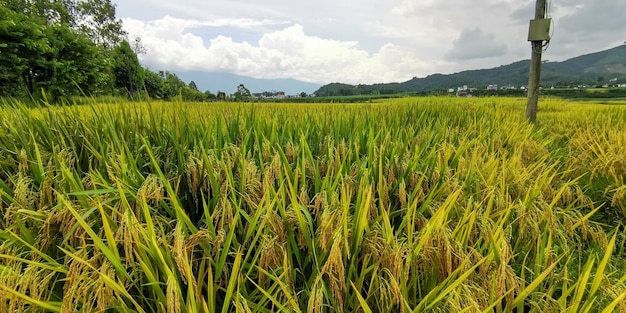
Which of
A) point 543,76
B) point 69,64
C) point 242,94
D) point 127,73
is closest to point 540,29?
point 242,94

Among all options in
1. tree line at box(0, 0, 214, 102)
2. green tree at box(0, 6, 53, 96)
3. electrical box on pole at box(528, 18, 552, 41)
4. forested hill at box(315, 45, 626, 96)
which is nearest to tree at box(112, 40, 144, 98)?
tree line at box(0, 0, 214, 102)

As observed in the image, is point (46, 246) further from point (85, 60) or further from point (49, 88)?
point (85, 60)

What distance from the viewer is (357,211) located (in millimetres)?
1402

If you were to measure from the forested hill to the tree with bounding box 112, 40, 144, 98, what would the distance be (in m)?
20.9

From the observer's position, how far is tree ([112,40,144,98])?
8.32 ft

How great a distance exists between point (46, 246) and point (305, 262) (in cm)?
114

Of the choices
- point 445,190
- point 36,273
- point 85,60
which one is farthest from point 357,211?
point 85,60

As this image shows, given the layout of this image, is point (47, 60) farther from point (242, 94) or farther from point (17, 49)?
point (242, 94)

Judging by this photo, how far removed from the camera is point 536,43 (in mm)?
5602

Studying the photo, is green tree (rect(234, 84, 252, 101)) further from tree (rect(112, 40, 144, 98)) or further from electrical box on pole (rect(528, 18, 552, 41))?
electrical box on pole (rect(528, 18, 552, 41))

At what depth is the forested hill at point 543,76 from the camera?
2579 inches

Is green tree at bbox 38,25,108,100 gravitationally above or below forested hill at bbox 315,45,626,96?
below

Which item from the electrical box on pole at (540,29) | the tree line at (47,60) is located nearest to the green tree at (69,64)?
the tree line at (47,60)

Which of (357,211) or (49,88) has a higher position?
(49,88)
